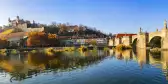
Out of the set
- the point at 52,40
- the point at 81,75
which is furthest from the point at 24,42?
the point at 81,75

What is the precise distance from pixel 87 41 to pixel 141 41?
8077cm

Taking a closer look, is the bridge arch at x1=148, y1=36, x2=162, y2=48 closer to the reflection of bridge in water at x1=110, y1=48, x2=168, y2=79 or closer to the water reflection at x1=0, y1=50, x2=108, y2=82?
the reflection of bridge in water at x1=110, y1=48, x2=168, y2=79

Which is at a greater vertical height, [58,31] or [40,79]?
[58,31]

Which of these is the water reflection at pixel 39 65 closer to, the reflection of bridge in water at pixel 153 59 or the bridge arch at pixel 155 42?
the reflection of bridge in water at pixel 153 59

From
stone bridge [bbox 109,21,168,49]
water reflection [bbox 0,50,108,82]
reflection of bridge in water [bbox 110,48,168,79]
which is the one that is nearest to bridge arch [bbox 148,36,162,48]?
stone bridge [bbox 109,21,168,49]

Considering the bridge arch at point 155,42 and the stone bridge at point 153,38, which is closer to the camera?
the stone bridge at point 153,38

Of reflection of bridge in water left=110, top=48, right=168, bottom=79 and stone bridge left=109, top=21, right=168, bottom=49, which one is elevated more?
stone bridge left=109, top=21, right=168, bottom=49

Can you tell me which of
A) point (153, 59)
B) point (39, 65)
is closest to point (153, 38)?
point (153, 59)

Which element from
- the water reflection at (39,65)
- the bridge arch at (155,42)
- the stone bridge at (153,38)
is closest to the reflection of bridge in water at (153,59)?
the water reflection at (39,65)

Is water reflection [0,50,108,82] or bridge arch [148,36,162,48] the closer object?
water reflection [0,50,108,82]

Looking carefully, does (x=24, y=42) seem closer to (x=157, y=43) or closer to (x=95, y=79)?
(x=157, y=43)

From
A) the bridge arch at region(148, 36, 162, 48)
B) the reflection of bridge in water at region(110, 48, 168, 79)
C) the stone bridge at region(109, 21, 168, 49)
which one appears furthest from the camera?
the bridge arch at region(148, 36, 162, 48)

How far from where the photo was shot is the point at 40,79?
26531 mm

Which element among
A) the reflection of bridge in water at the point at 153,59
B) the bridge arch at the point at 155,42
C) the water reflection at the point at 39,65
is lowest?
the water reflection at the point at 39,65
